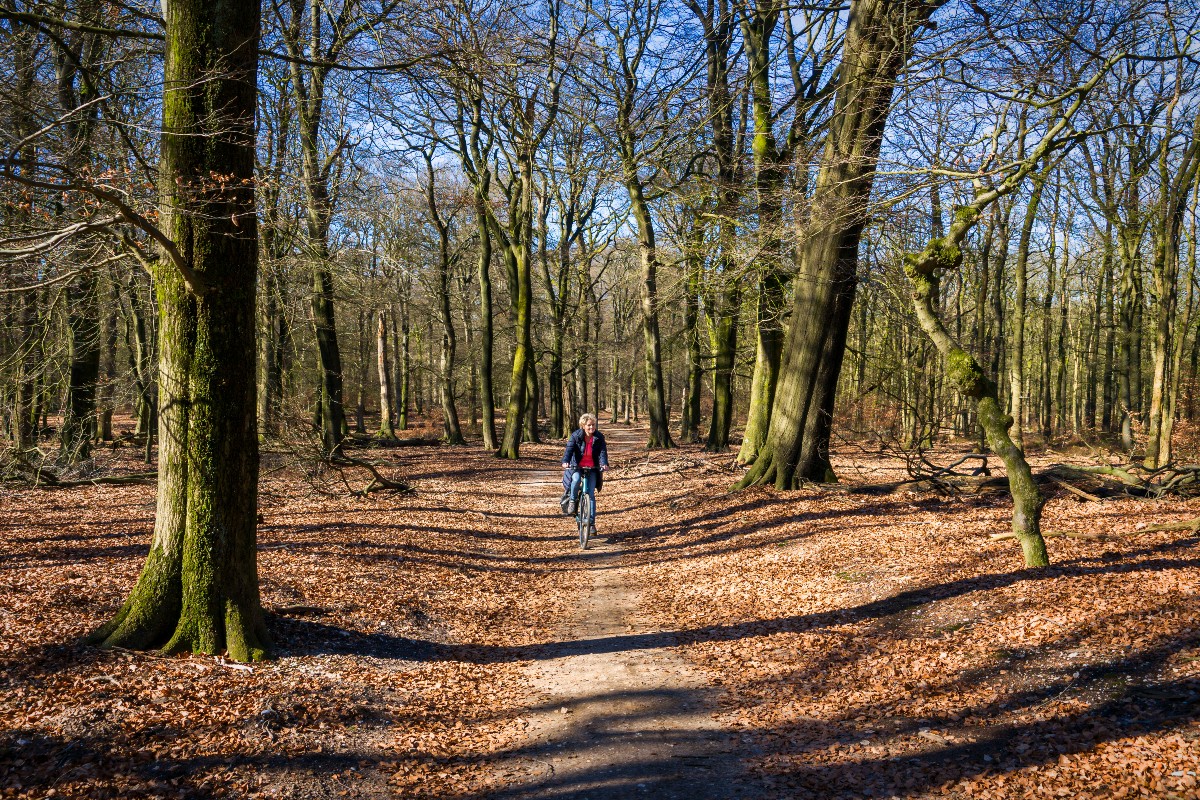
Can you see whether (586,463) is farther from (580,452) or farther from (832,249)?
(832,249)

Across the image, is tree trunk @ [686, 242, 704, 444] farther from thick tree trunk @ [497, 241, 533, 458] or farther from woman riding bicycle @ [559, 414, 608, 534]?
woman riding bicycle @ [559, 414, 608, 534]

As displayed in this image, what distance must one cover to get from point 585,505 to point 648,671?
16.9 ft

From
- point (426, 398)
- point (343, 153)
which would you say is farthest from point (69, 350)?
point (426, 398)

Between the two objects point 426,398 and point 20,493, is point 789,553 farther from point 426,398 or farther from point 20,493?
point 426,398

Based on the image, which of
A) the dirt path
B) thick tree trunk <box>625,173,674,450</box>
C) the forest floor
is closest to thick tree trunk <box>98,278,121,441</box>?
the forest floor

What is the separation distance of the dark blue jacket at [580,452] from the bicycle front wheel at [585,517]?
0.99ft

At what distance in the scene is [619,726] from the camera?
5.41m

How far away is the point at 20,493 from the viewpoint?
12727 millimetres

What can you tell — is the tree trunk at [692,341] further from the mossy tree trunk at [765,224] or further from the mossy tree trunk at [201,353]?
the mossy tree trunk at [201,353]

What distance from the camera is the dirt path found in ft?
15.0

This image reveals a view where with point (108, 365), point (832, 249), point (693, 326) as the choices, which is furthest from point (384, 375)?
point (832, 249)

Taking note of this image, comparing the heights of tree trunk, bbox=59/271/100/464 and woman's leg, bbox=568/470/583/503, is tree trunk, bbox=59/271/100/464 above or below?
above

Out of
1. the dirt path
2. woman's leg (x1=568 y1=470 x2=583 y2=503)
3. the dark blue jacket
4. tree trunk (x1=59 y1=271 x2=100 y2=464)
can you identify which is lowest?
the dirt path

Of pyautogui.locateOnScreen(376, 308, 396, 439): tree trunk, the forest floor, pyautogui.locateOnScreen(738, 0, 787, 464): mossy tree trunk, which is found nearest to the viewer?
the forest floor
